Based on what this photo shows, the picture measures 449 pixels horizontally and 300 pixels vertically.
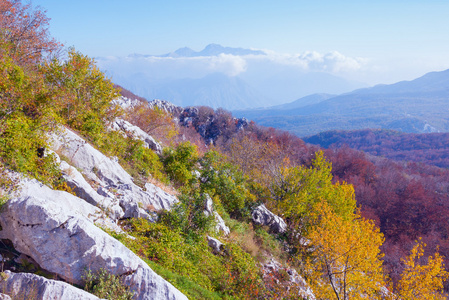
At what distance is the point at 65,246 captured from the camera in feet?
21.8

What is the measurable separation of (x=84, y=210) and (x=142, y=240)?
7.95 feet

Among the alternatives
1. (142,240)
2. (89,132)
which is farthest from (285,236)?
(89,132)

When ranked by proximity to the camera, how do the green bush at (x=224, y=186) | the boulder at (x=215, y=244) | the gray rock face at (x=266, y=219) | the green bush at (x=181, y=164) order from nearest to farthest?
1. the boulder at (x=215, y=244)
2. the green bush at (x=181, y=164)
3. the green bush at (x=224, y=186)
4. the gray rock face at (x=266, y=219)

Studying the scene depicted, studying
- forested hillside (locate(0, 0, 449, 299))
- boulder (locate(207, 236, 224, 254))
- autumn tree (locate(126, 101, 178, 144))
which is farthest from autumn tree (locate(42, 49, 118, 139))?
autumn tree (locate(126, 101, 178, 144))

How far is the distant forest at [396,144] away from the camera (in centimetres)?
11831

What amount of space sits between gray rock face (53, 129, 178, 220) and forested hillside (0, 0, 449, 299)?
6 centimetres

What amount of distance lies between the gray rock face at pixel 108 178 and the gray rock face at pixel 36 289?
5792mm

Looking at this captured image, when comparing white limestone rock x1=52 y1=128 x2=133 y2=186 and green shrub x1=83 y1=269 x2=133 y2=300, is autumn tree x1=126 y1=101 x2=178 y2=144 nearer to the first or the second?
white limestone rock x1=52 y1=128 x2=133 y2=186

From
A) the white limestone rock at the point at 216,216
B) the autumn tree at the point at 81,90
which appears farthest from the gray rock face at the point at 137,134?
the white limestone rock at the point at 216,216

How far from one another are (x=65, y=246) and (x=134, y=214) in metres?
5.08

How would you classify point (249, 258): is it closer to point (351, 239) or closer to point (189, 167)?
point (351, 239)

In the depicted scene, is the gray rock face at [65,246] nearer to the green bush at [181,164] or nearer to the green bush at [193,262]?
the green bush at [193,262]

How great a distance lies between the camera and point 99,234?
7070mm

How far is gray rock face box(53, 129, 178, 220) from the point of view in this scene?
11758mm
